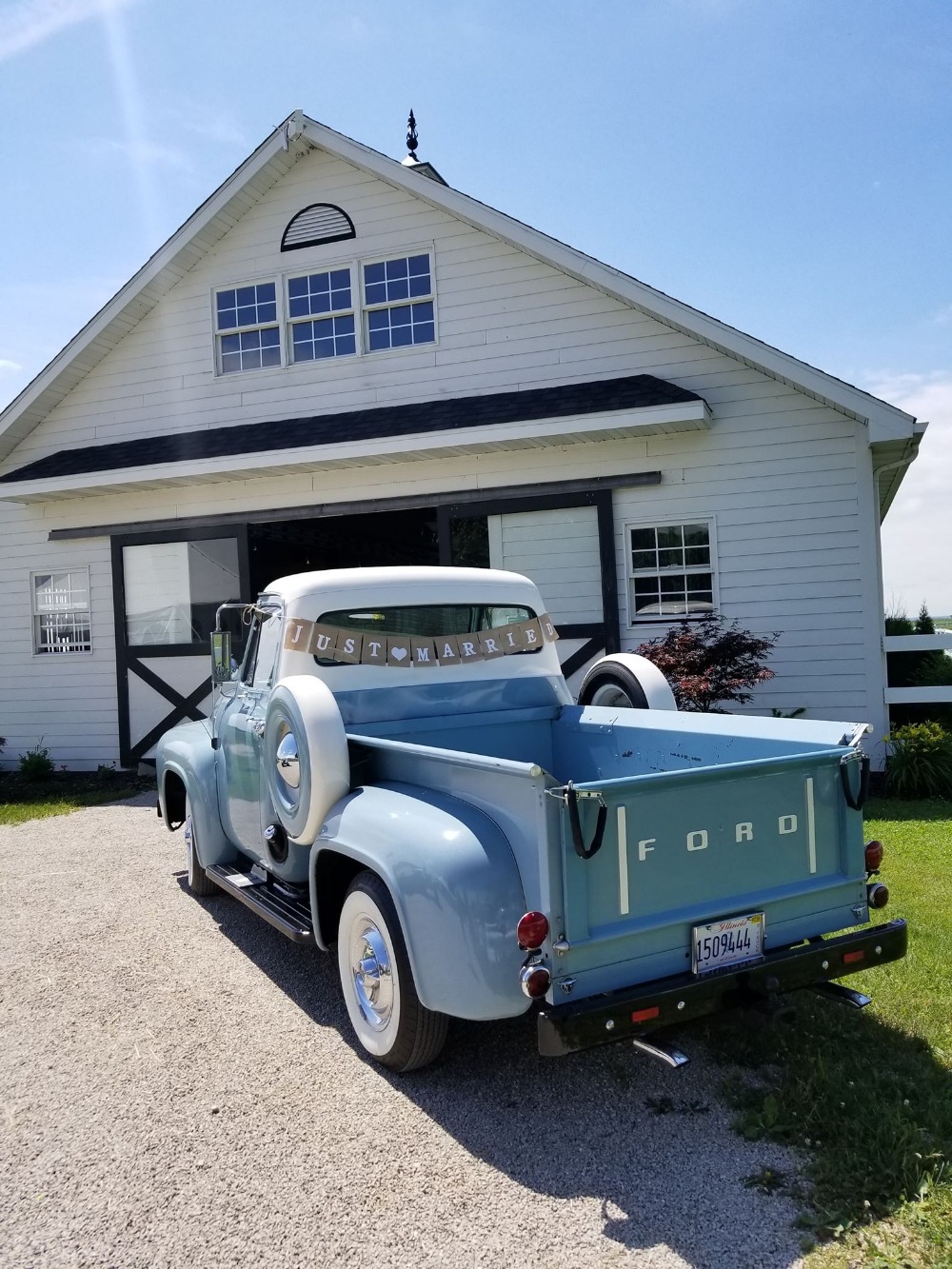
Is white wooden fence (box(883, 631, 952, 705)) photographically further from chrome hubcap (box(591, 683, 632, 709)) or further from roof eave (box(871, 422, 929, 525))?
chrome hubcap (box(591, 683, 632, 709))

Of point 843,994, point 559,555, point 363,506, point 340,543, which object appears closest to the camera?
point 843,994

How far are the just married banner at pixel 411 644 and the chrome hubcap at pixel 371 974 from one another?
1.59 metres

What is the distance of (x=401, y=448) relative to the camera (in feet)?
33.2

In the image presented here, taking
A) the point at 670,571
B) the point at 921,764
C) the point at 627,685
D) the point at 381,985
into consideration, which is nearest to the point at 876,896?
the point at 381,985

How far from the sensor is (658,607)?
10.1 metres

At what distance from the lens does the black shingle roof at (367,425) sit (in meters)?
9.65

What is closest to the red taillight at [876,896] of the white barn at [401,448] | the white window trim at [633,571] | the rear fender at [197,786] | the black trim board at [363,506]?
the rear fender at [197,786]

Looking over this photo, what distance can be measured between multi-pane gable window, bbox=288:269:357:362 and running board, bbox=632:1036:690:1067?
985 cm

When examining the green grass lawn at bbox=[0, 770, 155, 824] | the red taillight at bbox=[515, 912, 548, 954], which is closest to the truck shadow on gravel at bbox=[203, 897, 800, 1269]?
the red taillight at bbox=[515, 912, 548, 954]

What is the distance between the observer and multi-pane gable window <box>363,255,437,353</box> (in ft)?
36.6

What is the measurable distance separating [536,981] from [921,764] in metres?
7.03

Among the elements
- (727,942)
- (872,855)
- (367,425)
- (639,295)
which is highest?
(639,295)

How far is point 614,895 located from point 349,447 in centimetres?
794

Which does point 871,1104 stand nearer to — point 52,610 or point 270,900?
point 270,900
